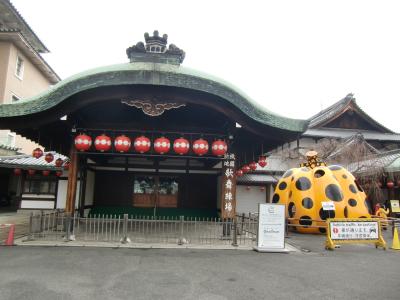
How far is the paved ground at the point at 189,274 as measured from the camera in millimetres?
6219

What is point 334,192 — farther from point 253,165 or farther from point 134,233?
point 134,233

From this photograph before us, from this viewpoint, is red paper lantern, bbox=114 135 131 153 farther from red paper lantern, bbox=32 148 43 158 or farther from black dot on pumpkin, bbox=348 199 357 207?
black dot on pumpkin, bbox=348 199 357 207

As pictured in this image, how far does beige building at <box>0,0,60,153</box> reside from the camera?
24516 millimetres

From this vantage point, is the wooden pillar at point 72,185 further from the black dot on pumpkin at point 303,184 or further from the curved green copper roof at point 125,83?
the black dot on pumpkin at point 303,184

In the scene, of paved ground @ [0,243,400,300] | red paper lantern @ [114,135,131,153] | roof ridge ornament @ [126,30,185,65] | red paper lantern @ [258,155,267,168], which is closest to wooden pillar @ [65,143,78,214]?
red paper lantern @ [114,135,131,153]

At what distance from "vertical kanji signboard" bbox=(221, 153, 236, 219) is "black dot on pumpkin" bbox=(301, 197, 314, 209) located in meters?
5.37

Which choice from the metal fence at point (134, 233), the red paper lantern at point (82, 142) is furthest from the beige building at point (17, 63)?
the metal fence at point (134, 233)

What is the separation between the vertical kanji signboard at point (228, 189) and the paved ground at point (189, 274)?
7.65ft

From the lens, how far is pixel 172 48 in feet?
46.7

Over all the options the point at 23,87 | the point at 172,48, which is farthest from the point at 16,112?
the point at 23,87

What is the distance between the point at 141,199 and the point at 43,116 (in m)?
8.10

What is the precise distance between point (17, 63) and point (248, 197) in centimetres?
2295

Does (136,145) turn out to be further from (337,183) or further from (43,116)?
(337,183)

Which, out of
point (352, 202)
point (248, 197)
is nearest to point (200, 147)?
point (352, 202)
